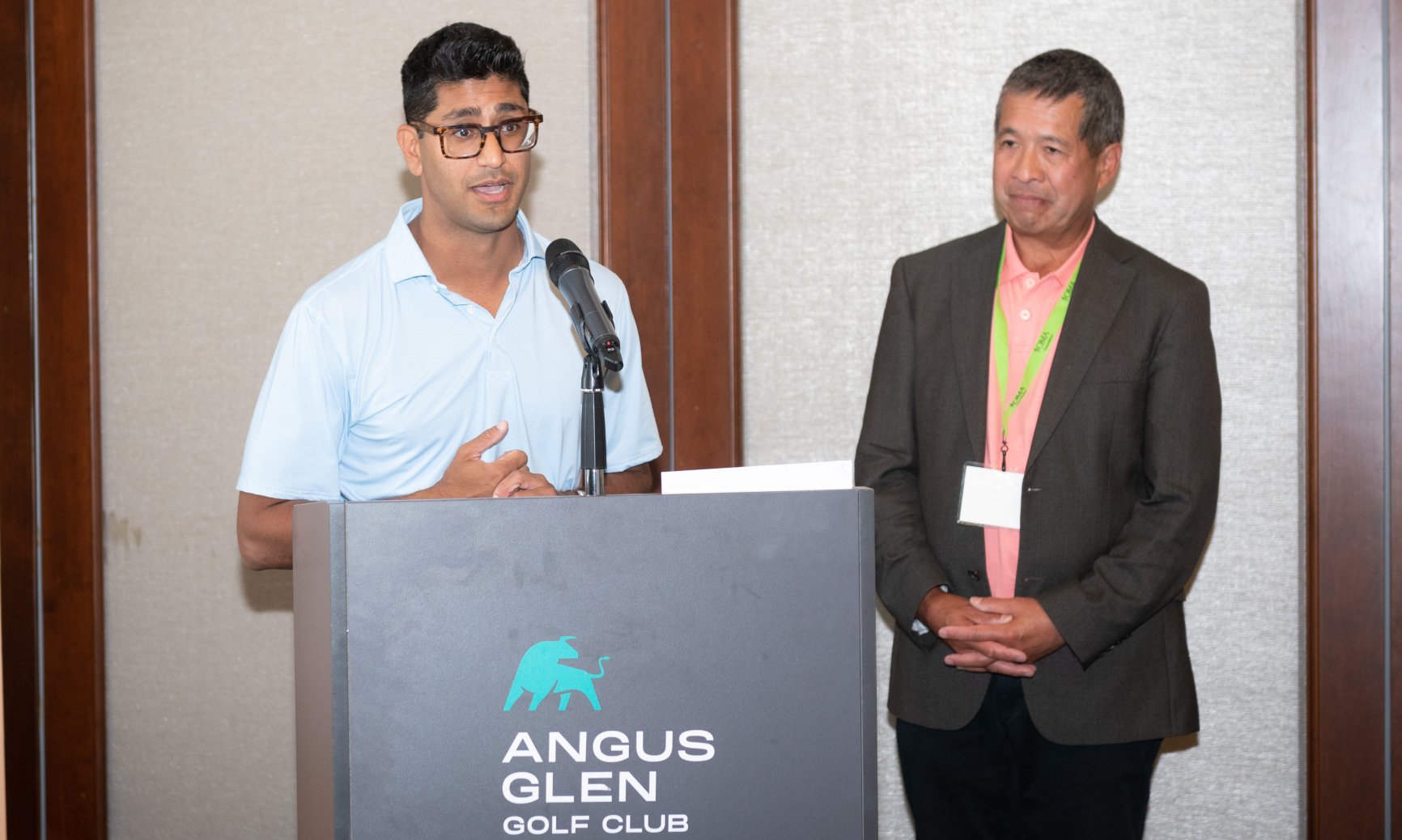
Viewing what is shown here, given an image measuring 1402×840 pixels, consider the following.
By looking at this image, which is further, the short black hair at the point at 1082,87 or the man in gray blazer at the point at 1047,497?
the short black hair at the point at 1082,87

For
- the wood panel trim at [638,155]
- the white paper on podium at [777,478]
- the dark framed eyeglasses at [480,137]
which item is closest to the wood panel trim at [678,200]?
the wood panel trim at [638,155]

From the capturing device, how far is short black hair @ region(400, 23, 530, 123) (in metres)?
2.02

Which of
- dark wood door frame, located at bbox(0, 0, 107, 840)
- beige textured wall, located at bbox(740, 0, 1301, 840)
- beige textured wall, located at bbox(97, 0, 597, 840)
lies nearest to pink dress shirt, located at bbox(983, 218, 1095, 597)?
Result: beige textured wall, located at bbox(740, 0, 1301, 840)

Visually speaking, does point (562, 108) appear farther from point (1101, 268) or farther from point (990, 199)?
point (1101, 268)

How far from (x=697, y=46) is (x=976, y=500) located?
1.40m

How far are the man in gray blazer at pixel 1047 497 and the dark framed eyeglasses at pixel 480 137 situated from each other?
0.83 metres

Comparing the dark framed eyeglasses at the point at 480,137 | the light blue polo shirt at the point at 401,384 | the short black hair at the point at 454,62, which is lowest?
the light blue polo shirt at the point at 401,384

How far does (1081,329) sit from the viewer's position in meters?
2.18

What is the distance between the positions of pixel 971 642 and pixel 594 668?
1.08 meters

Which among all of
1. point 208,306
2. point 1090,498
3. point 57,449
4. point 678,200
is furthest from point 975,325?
point 57,449

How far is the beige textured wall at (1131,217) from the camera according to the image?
113 inches

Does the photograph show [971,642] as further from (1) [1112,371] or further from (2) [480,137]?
(2) [480,137]

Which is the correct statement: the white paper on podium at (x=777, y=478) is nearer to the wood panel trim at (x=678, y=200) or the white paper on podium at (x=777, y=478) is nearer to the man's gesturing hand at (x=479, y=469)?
the man's gesturing hand at (x=479, y=469)

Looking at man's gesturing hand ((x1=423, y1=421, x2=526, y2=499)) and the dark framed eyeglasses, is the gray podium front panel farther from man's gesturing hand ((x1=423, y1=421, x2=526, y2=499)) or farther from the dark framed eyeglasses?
the dark framed eyeglasses
